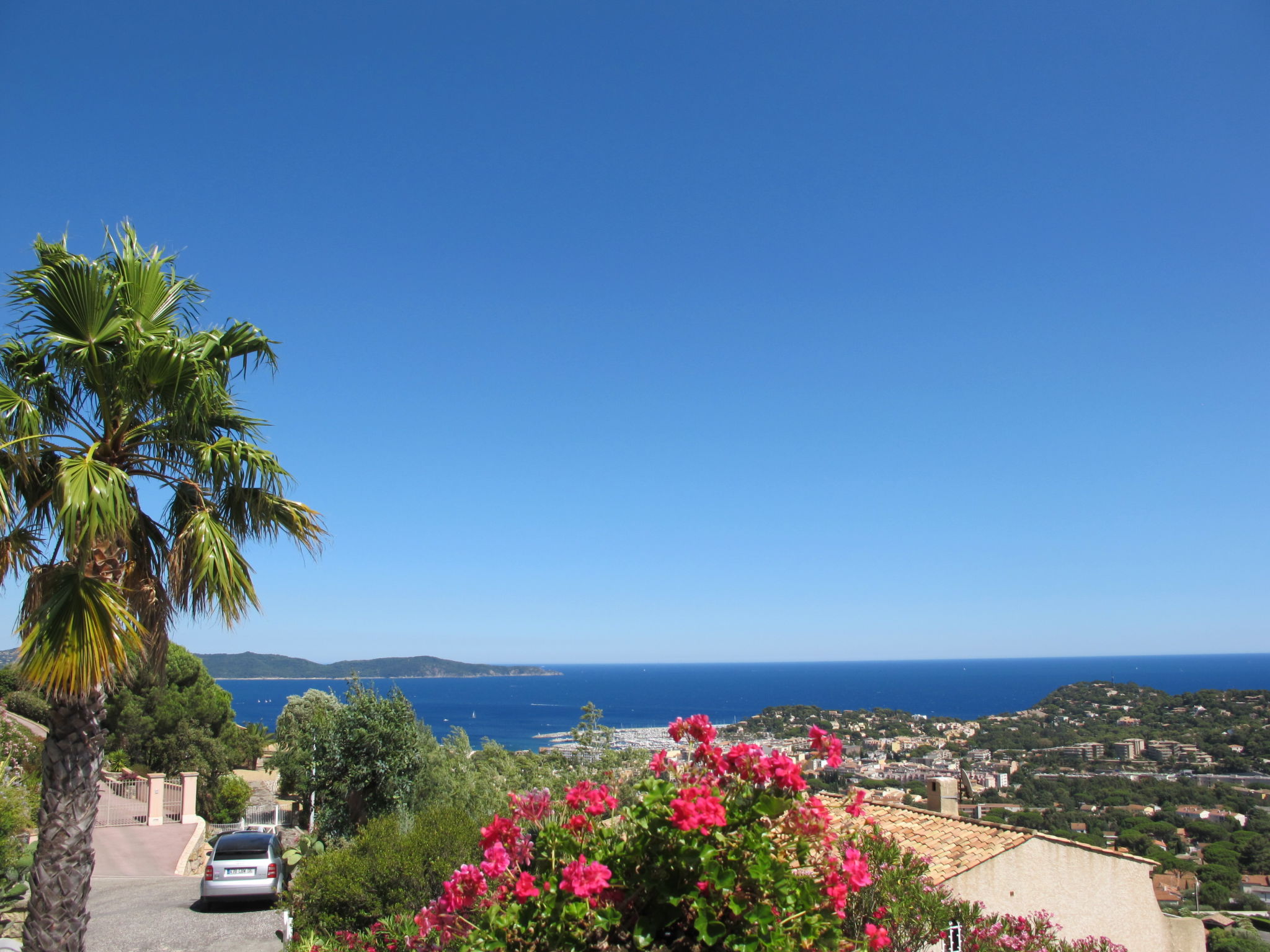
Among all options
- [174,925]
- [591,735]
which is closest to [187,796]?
[591,735]

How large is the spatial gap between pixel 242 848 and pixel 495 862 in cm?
1189

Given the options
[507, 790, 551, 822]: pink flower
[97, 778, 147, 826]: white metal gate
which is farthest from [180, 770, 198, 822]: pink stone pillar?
Answer: [507, 790, 551, 822]: pink flower

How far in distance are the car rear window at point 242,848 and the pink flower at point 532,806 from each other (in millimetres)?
11359

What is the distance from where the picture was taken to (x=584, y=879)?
2.59 m

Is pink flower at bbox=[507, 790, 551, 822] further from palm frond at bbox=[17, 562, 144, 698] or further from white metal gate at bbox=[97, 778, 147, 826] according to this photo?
white metal gate at bbox=[97, 778, 147, 826]

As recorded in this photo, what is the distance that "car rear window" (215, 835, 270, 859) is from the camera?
1220 centimetres

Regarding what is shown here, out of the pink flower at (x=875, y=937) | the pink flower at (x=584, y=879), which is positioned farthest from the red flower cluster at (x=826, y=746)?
the pink flower at (x=584, y=879)

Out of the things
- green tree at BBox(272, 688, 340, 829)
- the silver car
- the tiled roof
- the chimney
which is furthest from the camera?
green tree at BBox(272, 688, 340, 829)

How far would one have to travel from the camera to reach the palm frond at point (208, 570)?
20.2ft

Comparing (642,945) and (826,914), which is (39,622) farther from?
(826,914)

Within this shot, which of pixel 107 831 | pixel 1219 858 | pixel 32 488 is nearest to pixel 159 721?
pixel 107 831

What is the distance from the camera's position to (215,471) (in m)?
6.58

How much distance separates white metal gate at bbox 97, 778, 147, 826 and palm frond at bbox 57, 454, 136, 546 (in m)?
20.7

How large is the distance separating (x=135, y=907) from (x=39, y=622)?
1004 cm
